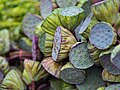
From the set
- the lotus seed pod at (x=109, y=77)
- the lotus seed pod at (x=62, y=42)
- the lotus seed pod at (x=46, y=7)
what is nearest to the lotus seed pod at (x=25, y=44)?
the lotus seed pod at (x=46, y=7)

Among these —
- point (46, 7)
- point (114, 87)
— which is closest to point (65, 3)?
point (46, 7)

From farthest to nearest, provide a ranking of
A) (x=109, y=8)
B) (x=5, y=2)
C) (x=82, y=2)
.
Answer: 1. (x=5, y=2)
2. (x=82, y=2)
3. (x=109, y=8)

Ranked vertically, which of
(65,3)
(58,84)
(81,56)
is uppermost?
(65,3)

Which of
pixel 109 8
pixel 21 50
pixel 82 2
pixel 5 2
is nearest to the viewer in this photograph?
pixel 109 8

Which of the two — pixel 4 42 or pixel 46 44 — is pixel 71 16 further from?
pixel 4 42

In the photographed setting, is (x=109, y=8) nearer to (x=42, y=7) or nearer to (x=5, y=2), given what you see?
Answer: (x=42, y=7)

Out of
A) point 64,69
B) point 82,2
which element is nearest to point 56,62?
point 64,69
